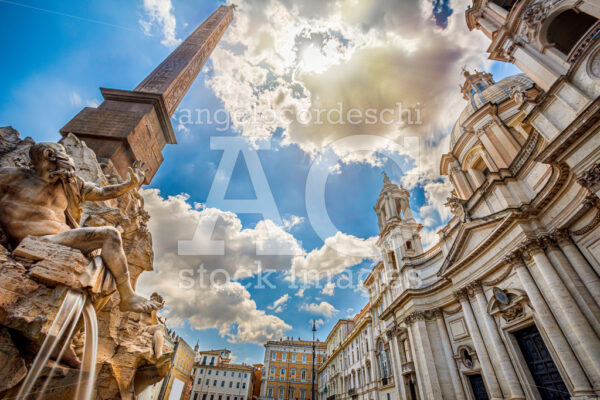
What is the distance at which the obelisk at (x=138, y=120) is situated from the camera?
8.18 m

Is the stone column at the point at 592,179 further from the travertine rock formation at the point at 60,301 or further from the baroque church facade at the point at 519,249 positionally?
the travertine rock formation at the point at 60,301

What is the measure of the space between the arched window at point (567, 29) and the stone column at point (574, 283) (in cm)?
1012

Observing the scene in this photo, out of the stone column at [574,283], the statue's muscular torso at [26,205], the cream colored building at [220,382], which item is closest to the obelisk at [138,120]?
the statue's muscular torso at [26,205]

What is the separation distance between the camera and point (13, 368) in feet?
7.19

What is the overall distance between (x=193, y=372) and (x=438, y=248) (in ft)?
181

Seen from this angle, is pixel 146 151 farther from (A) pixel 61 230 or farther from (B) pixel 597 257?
(B) pixel 597 257

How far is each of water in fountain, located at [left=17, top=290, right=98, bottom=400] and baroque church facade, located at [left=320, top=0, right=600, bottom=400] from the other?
41.2 feet

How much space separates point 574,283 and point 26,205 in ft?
48.5

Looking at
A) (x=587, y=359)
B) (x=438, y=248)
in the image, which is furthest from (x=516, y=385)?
(x=438, y=248)

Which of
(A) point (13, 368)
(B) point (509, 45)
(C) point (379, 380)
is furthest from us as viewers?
(C) point (379, 380)

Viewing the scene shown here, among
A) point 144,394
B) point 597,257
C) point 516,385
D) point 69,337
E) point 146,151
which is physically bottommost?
point 144,394

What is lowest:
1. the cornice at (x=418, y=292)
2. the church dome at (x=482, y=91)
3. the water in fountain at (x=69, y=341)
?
the water in fountain at (x=69, y=341)

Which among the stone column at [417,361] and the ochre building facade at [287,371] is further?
the ochre building facade at [287,371]

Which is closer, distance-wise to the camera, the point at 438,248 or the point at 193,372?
the point at 438,248
